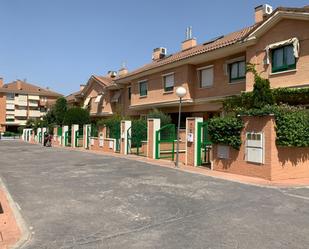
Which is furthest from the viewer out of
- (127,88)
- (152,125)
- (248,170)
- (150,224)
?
Answer: (127,88)

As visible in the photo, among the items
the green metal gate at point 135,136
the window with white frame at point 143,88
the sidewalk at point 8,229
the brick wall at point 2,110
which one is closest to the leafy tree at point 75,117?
the window with white frame at point 143,88

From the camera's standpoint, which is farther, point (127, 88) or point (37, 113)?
point (37, 113)

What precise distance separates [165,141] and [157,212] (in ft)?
37.6

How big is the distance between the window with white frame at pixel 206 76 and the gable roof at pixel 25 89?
6901 centimetres

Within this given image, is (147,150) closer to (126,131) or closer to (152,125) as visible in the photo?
(152,125)

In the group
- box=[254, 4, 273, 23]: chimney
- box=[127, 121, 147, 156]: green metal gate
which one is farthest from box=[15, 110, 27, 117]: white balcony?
box=[254, 4, 273, 23]: chimney

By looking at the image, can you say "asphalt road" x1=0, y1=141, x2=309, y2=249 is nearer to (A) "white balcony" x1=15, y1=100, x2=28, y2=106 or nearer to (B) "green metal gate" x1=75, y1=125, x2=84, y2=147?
(B) "green metal gate" x1=75, y1=125, x2=84, y2=147

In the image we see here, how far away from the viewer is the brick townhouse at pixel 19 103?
84.2 meters

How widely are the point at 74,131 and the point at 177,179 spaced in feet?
70.9

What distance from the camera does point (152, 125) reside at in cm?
1900

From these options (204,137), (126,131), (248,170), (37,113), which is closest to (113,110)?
(126,131)

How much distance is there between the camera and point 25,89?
88.8m

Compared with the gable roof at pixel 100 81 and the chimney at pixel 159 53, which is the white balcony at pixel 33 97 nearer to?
the gable roof at pixel 100 81

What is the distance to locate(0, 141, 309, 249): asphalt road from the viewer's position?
5836mm
